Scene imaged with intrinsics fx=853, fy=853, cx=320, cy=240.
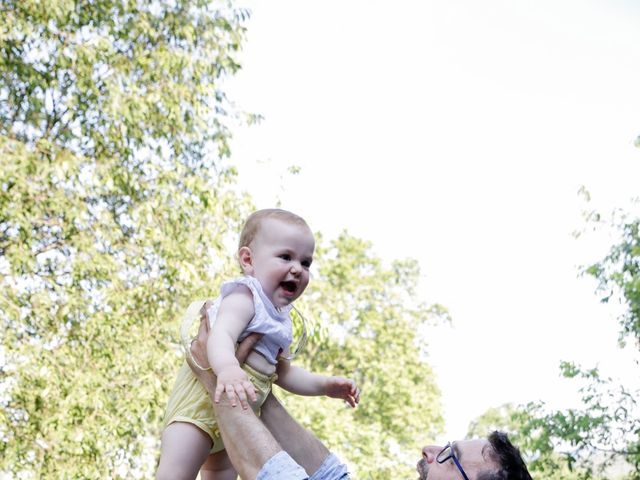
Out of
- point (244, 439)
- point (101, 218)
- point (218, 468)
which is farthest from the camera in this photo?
point (101, 218)

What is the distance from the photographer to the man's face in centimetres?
274

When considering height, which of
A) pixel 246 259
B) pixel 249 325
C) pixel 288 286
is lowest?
pixel 249 325

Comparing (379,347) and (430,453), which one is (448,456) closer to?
(430,453)

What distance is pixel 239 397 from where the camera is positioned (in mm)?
2209

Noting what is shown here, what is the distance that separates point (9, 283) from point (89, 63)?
8.49 ft

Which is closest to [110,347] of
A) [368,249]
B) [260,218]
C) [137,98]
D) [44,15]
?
[137,98]

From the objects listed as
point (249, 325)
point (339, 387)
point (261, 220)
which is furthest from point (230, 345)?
point (339, 387)

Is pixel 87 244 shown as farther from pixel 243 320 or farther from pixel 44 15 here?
pixel 243 320

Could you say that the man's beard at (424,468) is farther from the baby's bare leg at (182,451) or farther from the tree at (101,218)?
the tree at (101,218)

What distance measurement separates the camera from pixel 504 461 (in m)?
2.67

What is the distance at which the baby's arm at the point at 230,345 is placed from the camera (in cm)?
221

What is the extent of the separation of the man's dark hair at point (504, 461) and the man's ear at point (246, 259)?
955mm

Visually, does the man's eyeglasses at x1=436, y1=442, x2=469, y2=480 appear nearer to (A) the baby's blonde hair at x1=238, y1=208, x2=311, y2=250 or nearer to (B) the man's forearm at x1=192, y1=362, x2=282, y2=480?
(B) the man's forearm at x1=192, y1=362, x2=282, y2=480

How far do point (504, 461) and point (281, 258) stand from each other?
37.3 inches
